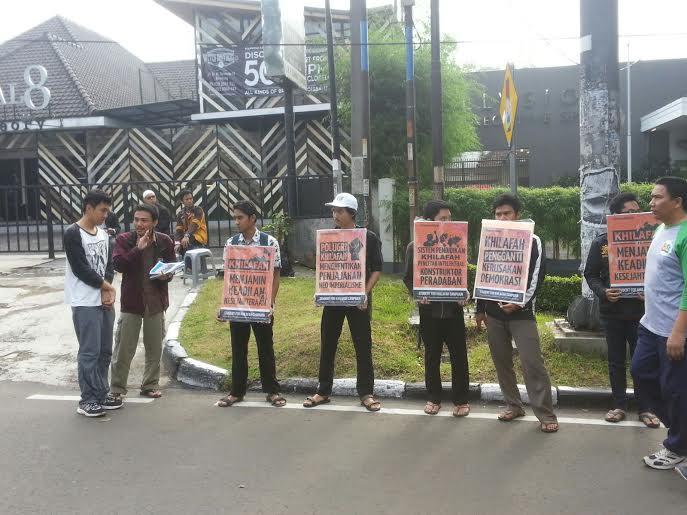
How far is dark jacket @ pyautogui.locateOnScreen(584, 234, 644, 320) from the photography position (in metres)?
5.34

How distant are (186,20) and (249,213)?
56.5 ft

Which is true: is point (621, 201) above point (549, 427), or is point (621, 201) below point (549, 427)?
above

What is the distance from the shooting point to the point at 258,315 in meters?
5.89

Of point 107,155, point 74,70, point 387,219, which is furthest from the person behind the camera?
point 74,70

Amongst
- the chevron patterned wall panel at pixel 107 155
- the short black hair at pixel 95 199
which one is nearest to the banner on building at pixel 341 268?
the short black hair at pixel 95 199

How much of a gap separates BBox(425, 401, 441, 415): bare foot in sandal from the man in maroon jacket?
2525 mm

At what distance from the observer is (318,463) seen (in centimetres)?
451

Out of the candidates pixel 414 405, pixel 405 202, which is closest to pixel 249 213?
pixel 414 405

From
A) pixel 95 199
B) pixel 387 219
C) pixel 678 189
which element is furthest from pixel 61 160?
pixel 678 189

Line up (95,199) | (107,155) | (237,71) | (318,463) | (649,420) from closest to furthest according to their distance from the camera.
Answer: (318,463)
(649,420)
(95,199)
(237,71)
(107,155)

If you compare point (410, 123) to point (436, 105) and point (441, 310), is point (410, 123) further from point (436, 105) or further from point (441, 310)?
point (441, 310)

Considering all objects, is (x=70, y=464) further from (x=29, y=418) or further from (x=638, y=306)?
(x=638, y=306)

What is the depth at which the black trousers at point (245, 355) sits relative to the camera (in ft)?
19.7

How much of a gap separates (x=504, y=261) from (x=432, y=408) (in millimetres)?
1394
